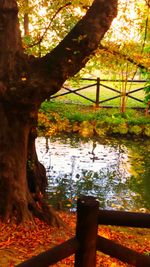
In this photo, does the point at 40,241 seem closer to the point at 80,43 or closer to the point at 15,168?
the point at 15,168

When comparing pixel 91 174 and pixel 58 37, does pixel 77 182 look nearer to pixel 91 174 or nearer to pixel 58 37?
pixel 91 174

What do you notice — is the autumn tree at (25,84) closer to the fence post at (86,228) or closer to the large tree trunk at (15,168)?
the large tree trunk at (15,168)

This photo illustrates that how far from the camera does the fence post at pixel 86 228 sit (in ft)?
9.14

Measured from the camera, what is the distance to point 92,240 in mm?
2855

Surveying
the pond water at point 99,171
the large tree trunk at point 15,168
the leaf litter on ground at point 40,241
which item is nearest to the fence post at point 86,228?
the leaf litter on ground at point 40,241

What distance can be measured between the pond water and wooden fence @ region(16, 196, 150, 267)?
7310 mm

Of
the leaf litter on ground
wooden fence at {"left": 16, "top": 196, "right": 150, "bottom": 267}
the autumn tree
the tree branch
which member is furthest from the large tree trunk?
wooden fence at {"left": 16, "top": 196, "right": 150, "bottom": 267}

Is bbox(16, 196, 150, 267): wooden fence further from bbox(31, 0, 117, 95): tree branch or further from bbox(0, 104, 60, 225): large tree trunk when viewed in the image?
bbox(0, 104, 60, 225): large tree trunk

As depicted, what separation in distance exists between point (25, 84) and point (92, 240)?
387 cm

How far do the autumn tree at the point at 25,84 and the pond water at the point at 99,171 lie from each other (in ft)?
10.0

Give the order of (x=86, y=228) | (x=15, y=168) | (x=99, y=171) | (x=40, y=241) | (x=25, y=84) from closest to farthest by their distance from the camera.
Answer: (x=86, y=228), (x=25, y=84), (x=40, y=241), (x=15, y=168), (x=99, y=171)

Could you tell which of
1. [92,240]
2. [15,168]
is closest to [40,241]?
[15,168]

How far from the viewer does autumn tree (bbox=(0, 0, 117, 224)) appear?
6332 mm

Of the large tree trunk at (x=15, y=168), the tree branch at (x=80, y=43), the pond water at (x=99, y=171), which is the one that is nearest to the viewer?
the tree branch at (x=80, y=43)
